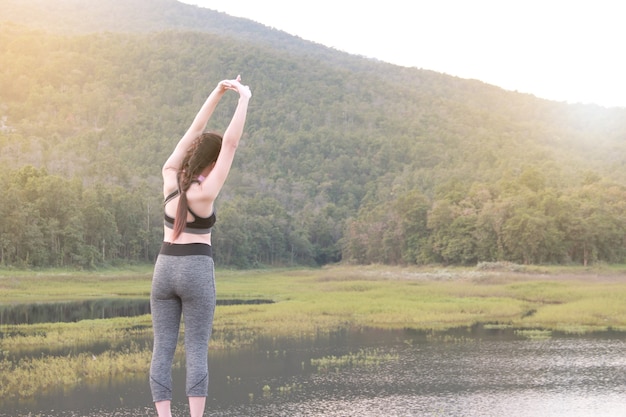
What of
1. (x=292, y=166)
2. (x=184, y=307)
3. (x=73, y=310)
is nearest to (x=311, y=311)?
(x=73, y=310)

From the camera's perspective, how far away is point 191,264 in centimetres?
480

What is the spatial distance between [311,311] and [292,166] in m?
125

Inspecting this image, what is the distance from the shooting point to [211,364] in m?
22.8

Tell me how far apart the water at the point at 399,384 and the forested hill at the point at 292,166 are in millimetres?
46588

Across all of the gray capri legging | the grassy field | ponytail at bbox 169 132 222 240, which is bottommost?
the grassy field

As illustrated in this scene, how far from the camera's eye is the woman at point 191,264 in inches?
190

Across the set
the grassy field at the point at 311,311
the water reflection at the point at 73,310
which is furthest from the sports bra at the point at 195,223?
the water reflection at the point at 73,310

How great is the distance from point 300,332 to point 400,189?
111612 mm

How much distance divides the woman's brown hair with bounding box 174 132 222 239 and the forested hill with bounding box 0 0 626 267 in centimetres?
6266

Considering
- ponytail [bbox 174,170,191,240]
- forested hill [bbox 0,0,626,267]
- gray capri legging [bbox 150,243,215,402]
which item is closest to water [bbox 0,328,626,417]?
gray capri legging [bbox 150,243,215,402]

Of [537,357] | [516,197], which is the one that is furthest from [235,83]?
[516,197]

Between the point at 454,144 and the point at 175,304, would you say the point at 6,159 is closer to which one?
the point at 454,144

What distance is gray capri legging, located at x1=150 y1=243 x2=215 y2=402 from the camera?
4809 millimetres

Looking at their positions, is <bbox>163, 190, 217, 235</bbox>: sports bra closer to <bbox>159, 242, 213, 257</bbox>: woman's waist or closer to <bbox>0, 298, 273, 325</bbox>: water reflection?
<bbox>159, 242, 213, 257</bbox>: woman's waist
